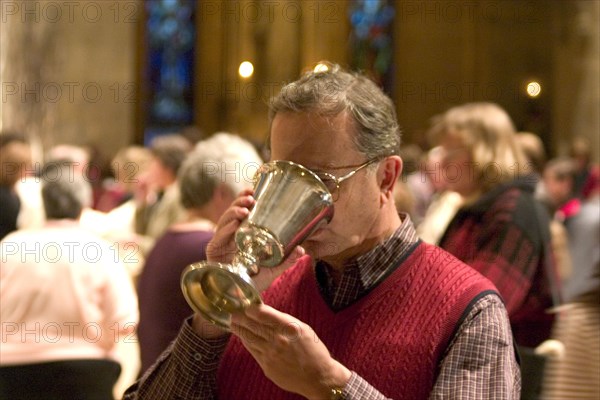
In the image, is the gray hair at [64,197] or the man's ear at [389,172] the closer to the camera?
the man's ear at [389,172]

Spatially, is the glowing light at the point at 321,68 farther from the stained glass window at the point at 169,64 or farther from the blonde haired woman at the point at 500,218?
the stained glass window at the point at 169,64

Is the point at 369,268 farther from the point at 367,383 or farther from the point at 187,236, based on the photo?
the point at 187,236

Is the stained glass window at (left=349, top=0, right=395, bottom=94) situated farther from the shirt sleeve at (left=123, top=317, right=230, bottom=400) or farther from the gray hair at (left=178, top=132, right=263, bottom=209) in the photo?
the shirt sleeve at (left=123, top=317, right=230, bottom=400)

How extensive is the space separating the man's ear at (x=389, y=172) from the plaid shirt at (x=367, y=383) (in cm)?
9

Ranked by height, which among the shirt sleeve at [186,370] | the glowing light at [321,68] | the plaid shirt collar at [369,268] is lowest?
the shirt sleeve at [186,370]

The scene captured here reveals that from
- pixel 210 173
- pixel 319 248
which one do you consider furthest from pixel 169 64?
pixel 319 248

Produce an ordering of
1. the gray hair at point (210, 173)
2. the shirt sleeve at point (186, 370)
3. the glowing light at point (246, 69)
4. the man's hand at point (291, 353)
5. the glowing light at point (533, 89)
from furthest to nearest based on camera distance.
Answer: the glowing light at point (246, 69)
the glowing light at point (533, 89)
the gray hair at point (210, 173)
the shirt sleeve at point (186, 370)
the man's hand at point (291, 353)

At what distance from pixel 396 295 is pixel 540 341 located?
6.52 feet

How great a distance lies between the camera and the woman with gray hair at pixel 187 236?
3885 millimetres

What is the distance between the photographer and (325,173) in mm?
1933

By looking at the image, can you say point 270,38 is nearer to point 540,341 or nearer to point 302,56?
Answer: point 302,56

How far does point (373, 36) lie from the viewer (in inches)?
655

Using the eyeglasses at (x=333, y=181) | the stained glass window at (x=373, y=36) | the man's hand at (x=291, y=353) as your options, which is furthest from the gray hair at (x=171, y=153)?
the stained glass window at (x=373, y=36)

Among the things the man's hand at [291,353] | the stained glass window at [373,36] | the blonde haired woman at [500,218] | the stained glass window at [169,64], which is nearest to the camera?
the man's hand at [291,353]
